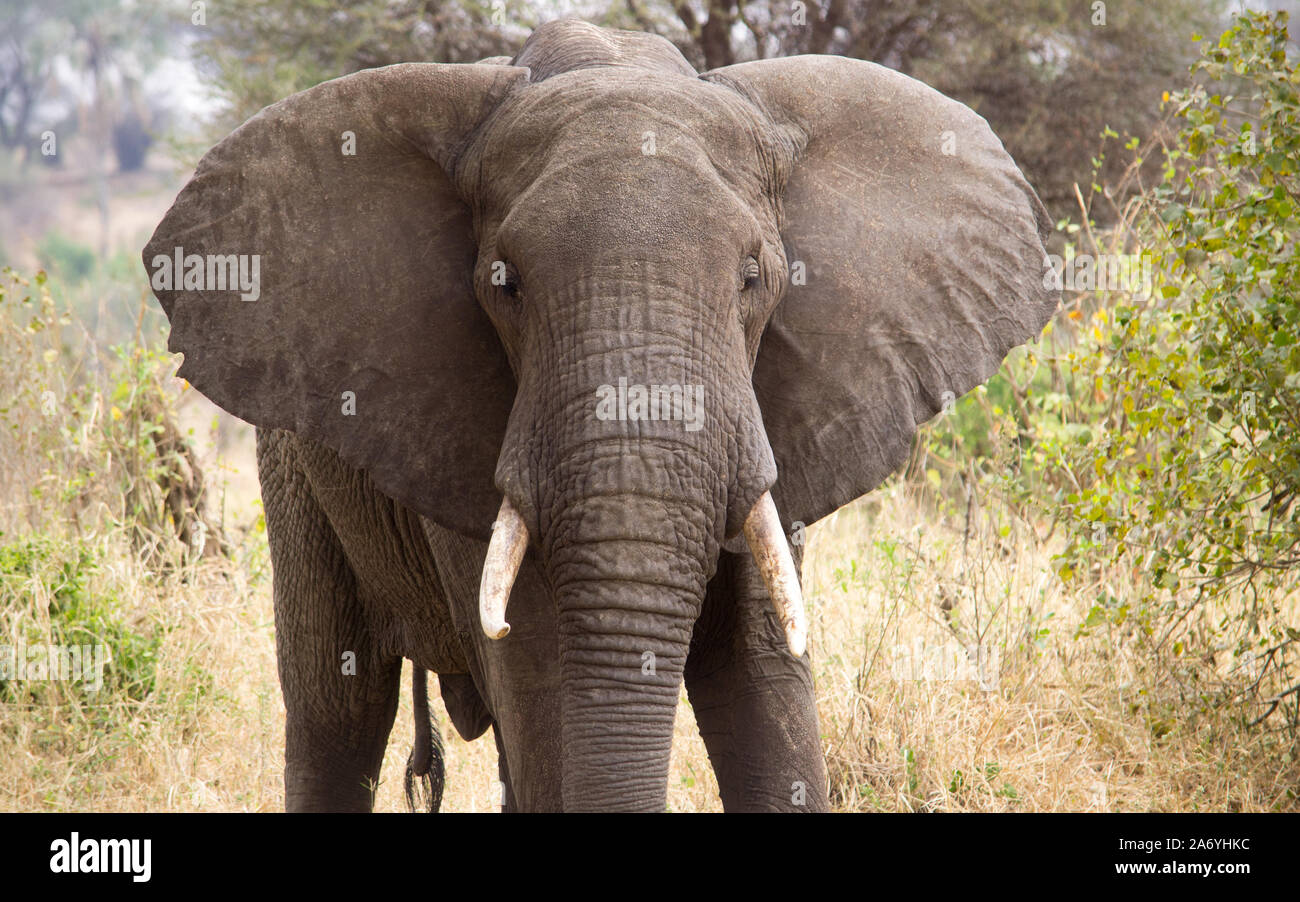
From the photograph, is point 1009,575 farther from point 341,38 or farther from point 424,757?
point 341,38

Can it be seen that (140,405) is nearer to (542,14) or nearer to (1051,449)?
(1051,449)

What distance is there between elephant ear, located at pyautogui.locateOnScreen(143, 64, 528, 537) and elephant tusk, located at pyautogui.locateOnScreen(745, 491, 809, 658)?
2.13 feet

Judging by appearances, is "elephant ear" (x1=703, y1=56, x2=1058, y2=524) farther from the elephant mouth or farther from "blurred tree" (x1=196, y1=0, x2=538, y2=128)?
"blurred tree" (x1=196, y1=0, x2=538, y2=128)

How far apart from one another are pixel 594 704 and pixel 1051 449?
328 cm

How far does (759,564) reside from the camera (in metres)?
2.94

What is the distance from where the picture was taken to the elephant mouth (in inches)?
110

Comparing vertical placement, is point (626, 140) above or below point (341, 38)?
below

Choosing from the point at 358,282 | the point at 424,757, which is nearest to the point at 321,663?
the point at 424,757

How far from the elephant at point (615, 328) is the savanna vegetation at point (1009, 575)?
58 centimetres

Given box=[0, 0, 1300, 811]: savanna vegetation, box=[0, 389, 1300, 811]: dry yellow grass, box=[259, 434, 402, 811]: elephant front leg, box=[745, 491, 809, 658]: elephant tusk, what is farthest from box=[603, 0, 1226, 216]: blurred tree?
box=[745, 491, 809, 658]: elephant tusk

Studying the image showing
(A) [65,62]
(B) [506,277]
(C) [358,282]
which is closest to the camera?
(B) [506,277]

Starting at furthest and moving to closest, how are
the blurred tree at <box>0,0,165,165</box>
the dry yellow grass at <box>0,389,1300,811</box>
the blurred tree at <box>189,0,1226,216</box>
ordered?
the blurred tree at <box>0,0,165,165</box>
the blurred tree at <box>189,0,1226,216</box>
the dry yellow grass at <box>0,389,1300,811</box>

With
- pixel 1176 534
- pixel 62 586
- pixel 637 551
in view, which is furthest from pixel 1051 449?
pixel 62 586

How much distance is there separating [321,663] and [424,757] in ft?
1.86
